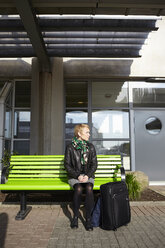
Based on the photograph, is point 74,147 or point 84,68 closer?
point 74,147

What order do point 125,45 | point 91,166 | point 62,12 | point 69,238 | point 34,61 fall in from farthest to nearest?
point 34,61 → point 125,45 → point 62,12 → point 91,166 → point 69,238

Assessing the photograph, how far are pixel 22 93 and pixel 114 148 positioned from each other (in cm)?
396

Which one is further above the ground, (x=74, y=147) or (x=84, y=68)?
(x=84, y=68)

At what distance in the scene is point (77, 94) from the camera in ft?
27.9

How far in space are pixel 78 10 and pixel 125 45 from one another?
1.98 meters

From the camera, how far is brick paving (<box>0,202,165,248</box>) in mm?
2932

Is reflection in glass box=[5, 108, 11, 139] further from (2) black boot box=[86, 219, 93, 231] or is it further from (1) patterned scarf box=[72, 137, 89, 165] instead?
(2) black boot box=[86, 219, 93, 231]

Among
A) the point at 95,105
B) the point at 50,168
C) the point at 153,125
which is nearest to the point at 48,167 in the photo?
the point at 50,168

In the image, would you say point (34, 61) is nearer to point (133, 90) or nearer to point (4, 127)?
point (4, 127)

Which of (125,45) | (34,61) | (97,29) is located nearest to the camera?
(97,29)

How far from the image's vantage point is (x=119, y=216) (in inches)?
134

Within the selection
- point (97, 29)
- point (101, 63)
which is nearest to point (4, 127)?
point (101, 63)

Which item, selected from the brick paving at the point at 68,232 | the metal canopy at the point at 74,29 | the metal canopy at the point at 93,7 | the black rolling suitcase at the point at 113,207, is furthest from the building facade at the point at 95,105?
the black rolling suitcase at the point at 113,207

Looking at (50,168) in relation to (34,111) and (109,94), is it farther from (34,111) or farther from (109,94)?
(109,94)
